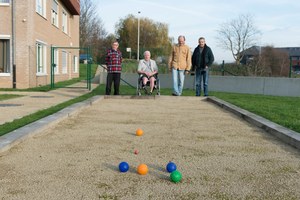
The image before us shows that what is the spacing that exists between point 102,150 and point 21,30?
12412mm

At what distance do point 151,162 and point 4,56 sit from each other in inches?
525

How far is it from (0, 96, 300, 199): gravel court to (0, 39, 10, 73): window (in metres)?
10.5

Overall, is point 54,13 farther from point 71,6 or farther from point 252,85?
point 252,85

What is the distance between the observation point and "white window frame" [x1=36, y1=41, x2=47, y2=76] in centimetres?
1639

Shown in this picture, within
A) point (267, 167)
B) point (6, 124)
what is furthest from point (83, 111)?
point (267, 167)

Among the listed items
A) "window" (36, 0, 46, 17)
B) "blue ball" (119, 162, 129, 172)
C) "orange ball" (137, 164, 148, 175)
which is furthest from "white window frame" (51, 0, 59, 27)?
"orange ball" (137, 164, 148, 175)

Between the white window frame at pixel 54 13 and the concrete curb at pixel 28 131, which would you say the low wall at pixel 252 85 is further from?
the concrete curb at pixel 28 131

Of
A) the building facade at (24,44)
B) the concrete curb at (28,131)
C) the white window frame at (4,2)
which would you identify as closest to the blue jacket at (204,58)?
the concrete curb at (28,131)

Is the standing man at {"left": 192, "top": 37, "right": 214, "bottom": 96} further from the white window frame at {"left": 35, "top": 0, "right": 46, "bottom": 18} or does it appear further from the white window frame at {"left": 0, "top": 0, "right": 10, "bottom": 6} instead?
the white window frame at {"left": 35, "top": 0, "right": 46, "bottom": 18}

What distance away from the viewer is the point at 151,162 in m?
3.46

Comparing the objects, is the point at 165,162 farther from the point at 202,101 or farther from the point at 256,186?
the point at 202,101

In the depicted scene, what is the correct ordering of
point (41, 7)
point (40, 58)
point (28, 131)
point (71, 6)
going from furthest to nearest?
point (71, 6) < point (41, 7) < point (40, 58) < point (28, 131)

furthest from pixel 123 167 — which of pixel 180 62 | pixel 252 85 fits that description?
pixel 252 85

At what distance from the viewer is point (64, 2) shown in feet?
78.0
